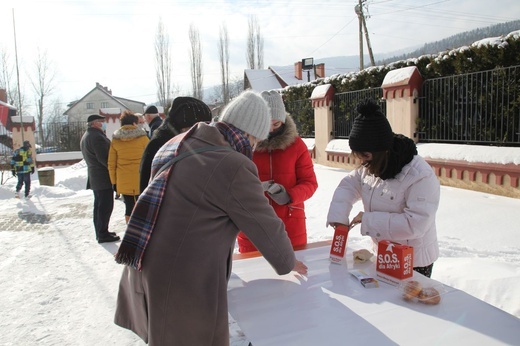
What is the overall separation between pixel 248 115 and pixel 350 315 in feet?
3.11

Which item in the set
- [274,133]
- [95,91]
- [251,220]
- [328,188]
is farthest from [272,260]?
[95,91]

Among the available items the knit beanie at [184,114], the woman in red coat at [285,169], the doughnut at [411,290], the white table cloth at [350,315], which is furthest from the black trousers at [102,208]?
the doughnut at [411,290]

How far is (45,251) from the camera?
5277 millimetres

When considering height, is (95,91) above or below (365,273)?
above

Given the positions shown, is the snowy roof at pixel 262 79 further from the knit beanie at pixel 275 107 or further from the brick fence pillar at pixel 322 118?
the knit beanie at pixel 275 107

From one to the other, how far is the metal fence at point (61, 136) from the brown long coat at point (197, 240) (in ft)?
57.7

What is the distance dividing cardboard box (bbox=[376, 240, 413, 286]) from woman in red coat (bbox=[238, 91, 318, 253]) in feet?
3.21

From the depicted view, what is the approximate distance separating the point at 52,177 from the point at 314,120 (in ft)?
27.1

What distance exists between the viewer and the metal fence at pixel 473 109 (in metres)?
6.25

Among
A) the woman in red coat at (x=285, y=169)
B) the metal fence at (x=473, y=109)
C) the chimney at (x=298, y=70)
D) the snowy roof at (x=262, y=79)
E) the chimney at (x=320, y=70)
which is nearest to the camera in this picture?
the woman in red coat at (x=285, y=169)

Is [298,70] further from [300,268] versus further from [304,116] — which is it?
[300,268]

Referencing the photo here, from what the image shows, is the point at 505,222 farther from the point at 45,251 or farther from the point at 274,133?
the point at 45,251

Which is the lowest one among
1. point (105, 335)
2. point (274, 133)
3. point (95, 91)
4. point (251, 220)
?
point (105, 335)

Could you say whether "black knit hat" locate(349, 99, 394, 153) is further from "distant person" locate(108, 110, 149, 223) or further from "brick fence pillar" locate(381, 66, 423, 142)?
"brick fence pillar" locate(381, 66, 423, 142)
